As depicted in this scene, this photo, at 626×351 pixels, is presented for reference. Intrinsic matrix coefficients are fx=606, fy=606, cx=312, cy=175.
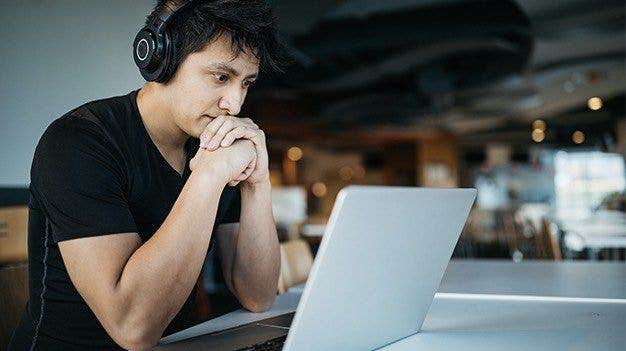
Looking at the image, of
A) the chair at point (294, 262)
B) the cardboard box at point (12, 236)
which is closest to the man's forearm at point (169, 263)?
the chair at point (294, 262)

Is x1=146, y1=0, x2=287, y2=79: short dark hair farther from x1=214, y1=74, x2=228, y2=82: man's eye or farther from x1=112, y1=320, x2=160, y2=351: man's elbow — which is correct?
x1=112, y1=320, x2=160, y2=351: man's elbow

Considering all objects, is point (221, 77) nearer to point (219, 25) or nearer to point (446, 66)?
point (219, 25)

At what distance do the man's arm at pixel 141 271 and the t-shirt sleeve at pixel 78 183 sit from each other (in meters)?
0.03

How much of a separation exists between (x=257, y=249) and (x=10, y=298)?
0.64 metres

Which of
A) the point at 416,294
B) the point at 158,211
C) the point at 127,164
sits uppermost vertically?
the point at 127,164

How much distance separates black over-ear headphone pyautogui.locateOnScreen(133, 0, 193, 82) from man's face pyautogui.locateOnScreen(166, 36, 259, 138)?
0.11ft

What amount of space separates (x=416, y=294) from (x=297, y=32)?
5.89m

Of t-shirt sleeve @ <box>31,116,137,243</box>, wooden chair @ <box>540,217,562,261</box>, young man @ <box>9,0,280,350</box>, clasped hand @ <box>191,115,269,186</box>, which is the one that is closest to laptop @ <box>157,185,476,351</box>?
young man @ <box>9,0,280,350</box>

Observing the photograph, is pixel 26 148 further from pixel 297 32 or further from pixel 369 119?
pixel 369 119

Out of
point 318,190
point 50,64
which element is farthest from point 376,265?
point 318,190

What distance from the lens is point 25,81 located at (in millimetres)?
2936

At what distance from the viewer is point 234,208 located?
161 centimetres

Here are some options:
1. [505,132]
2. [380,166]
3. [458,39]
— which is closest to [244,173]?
[458,39]

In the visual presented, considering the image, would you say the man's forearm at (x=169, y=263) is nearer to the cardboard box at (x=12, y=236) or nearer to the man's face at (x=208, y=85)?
the man's face at (x=208, y=85)
